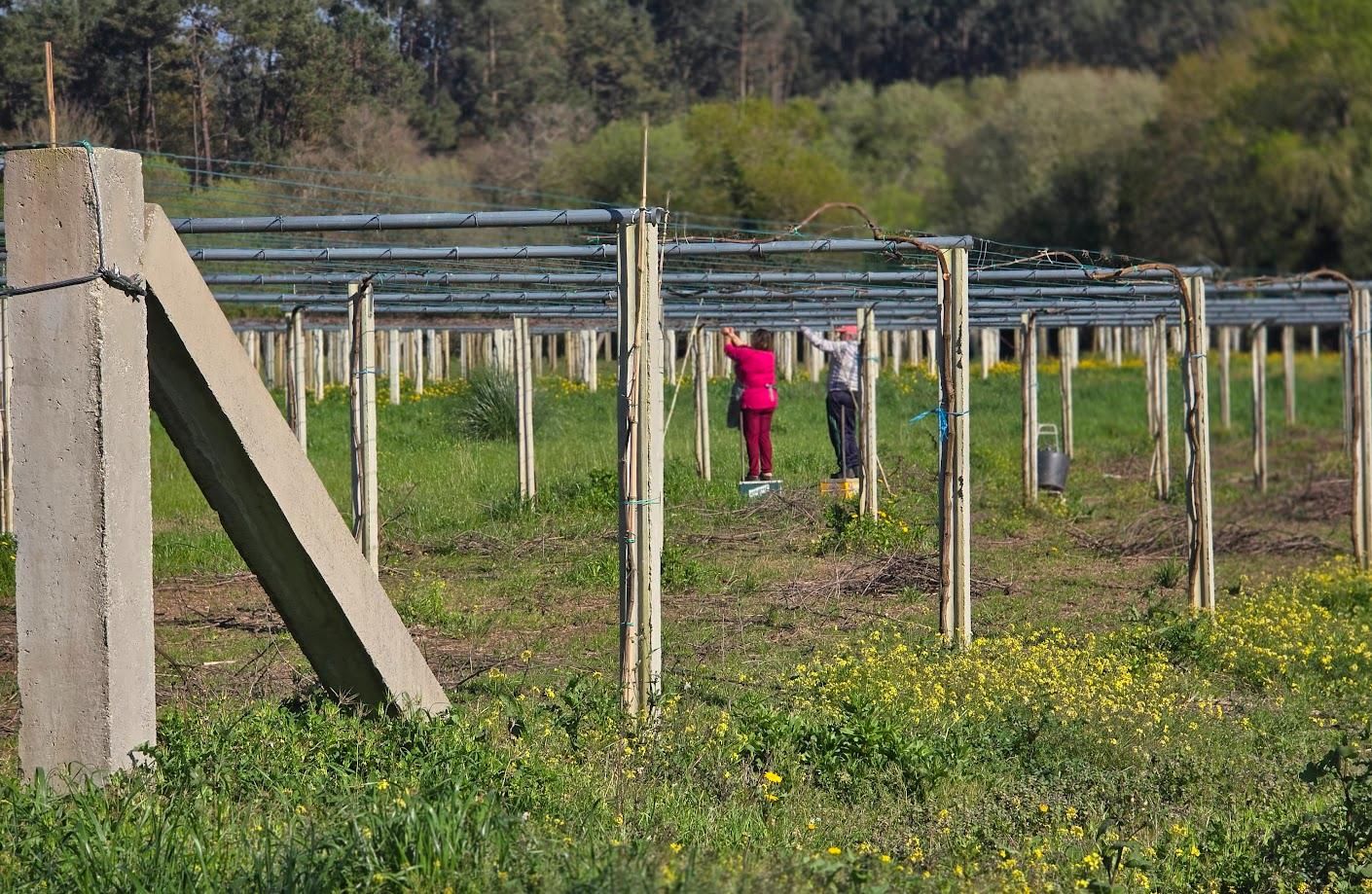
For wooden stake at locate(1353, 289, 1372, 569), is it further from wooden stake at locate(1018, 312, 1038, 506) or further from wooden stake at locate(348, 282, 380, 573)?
wooden stake at locate(348, 282, 380, 573)

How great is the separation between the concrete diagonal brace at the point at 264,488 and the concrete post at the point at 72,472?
0.29 m

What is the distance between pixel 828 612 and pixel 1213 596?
2.62 m

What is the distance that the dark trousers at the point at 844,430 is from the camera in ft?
53.4

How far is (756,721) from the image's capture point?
701 centimetres

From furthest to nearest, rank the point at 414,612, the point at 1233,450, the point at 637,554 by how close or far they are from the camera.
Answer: the point at 1233,450 < the point at 414,612 < the point at 637,554

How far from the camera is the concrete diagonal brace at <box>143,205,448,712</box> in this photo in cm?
571

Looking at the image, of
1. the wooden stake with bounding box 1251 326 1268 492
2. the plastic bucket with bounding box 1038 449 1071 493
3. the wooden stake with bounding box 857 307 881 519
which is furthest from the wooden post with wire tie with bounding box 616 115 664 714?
the wooden stake with bounding box 1251 326 1268 492

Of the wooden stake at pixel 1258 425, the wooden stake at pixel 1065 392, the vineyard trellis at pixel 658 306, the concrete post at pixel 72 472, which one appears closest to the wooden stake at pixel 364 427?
the vineyard trellis at pixel 658 306

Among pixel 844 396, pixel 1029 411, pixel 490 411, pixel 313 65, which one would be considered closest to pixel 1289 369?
pixel 1029 411

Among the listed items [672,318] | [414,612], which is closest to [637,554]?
[414,612]

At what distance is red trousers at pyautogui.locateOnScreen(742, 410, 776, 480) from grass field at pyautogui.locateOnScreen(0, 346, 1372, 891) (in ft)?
3.27

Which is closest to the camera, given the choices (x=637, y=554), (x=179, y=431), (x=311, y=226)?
(x=179, y=431)

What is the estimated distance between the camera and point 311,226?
836 centimetres

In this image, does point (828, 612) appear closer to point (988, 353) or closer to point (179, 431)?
point (179, 431)
